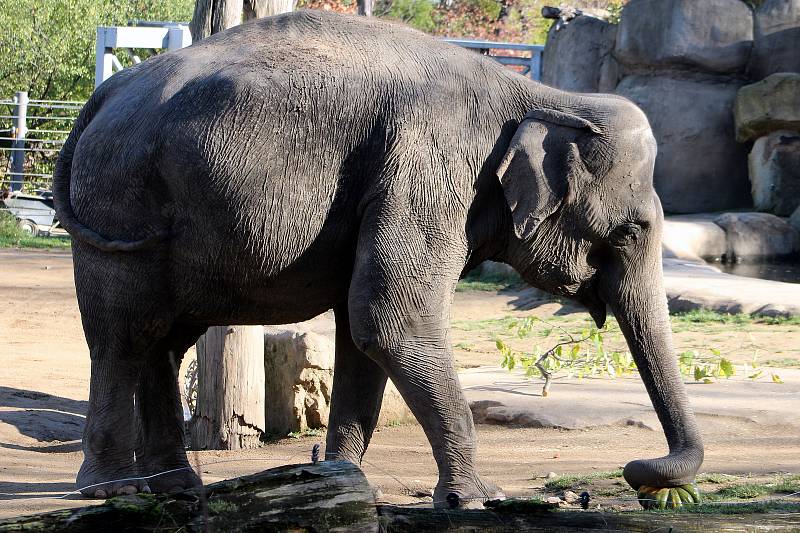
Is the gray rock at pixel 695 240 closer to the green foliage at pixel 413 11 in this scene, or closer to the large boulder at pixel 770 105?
the large boulder at pixel 770 105

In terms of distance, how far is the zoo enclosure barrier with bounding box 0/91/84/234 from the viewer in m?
22.7

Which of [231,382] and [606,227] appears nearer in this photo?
[606,227]

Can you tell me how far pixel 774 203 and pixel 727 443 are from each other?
12.8 metres

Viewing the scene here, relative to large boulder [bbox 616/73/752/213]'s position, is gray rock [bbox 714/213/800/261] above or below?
below

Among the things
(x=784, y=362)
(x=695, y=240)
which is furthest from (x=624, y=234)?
(x=695, y=240)

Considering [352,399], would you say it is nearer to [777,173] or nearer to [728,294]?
[728,294]

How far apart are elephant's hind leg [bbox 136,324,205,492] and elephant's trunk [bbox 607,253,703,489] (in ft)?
6.50

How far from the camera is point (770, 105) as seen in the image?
18.7 m

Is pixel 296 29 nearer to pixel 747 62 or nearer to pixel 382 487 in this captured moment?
pixel 382 487

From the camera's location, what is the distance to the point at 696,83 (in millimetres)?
19984

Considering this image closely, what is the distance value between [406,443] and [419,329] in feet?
9.67

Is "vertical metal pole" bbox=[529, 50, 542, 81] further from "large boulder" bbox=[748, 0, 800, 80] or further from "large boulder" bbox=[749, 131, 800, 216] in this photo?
"large boulder" bbox=[749, 131, 800, 216]

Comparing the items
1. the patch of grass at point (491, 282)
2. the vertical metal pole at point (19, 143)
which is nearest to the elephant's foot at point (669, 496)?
the patch of grass at point (491, 282)

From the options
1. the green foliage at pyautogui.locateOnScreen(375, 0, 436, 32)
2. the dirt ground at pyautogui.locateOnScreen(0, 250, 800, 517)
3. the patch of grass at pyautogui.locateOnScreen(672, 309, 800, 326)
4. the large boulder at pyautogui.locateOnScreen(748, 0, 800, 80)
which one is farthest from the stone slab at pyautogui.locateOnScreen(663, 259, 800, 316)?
the green foliage at pyautogui.locateOnScreen(375, 0, 436, 32)
